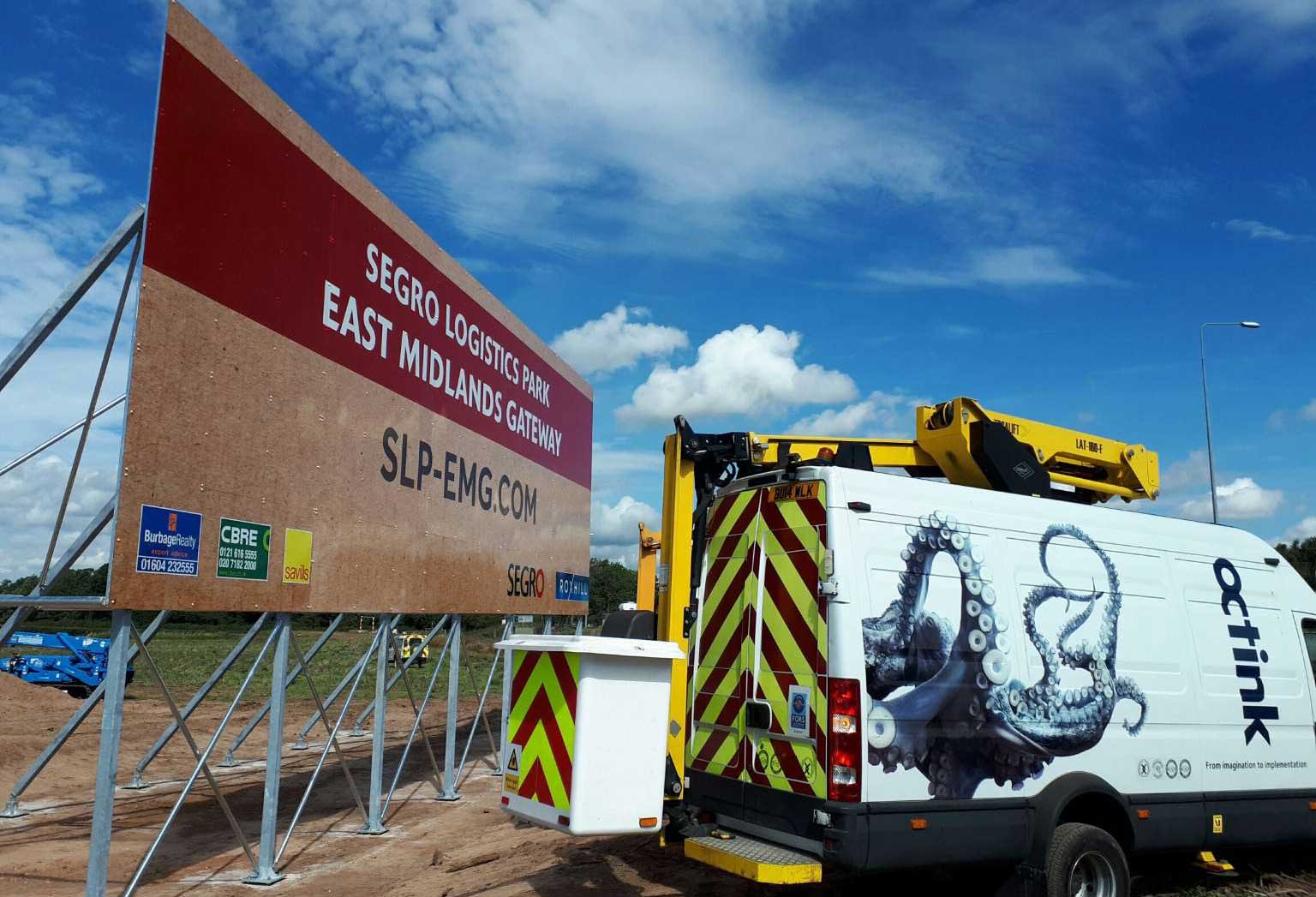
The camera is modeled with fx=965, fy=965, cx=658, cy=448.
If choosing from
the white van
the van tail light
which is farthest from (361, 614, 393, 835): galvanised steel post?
the van tail light

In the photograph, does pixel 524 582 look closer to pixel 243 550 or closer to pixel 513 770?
pixel 243 550

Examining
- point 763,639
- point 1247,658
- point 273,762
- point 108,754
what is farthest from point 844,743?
point 273,762

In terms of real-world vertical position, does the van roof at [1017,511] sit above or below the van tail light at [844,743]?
above

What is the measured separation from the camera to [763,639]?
586cm

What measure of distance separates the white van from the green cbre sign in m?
3.05

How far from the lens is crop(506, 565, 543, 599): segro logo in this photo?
11891 millimetres

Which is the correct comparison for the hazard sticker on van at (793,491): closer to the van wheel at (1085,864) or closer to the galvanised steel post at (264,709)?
the van wheel at (1085,864)

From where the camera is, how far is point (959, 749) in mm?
5508

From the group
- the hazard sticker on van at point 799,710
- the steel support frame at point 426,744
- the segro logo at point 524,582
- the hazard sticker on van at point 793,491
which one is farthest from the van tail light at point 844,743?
the segro logo at point 524,582

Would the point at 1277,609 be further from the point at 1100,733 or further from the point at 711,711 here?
the point at 711,711

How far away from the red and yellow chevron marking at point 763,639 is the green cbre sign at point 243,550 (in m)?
3.06

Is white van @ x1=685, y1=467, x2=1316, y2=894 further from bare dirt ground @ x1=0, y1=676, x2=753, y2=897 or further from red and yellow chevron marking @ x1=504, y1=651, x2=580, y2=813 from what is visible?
bare dirt ground @ x1=0, y1=676, x2=753, y2=897

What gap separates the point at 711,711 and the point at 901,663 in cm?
142

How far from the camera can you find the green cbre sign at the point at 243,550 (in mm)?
6324
